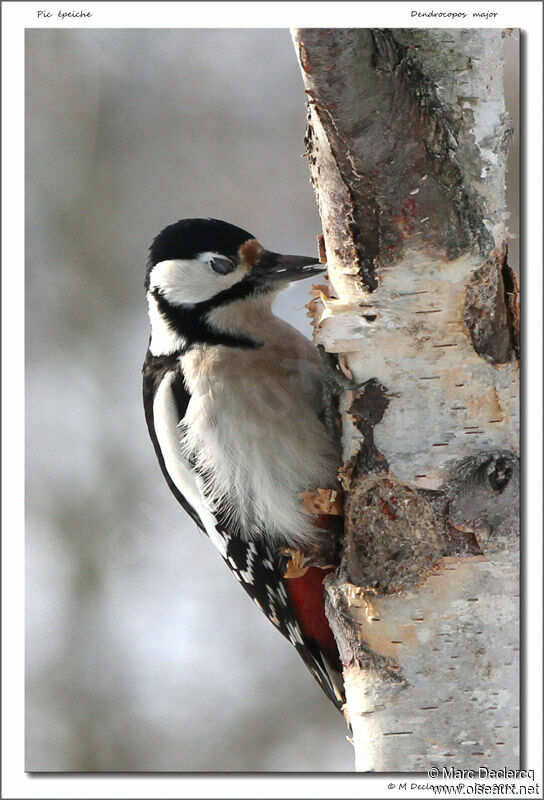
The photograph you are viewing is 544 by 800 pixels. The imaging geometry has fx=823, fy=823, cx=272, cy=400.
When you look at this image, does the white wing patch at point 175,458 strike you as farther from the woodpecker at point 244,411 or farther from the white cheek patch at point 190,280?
the white cheek patch at point 190,280

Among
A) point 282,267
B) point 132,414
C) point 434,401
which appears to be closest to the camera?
point 434,401

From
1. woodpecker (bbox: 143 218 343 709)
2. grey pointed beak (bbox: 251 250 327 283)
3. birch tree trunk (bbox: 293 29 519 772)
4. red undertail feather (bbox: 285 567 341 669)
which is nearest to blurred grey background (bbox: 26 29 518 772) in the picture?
grey pointed beak (bbox: 251 250 327 283)

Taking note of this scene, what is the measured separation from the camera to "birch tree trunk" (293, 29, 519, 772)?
153cm

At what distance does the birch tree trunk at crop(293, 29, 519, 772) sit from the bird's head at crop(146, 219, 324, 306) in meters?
0.46

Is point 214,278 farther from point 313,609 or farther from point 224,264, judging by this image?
point 313,609

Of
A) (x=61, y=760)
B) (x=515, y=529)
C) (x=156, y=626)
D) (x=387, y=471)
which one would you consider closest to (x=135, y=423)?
(x=156, y=626)

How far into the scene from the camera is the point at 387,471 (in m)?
1.63

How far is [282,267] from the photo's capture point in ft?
6.91

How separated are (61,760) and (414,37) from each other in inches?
74.3

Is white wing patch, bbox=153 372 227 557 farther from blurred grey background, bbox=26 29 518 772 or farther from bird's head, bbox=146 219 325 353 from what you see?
blurred grey background, bbox=26 29 518 772

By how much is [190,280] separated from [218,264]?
9 cm

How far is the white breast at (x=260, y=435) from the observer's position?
1899mm

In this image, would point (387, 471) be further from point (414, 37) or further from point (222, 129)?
point (222, 129)

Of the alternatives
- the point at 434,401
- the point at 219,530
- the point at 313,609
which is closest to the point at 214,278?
the point at 219,530
